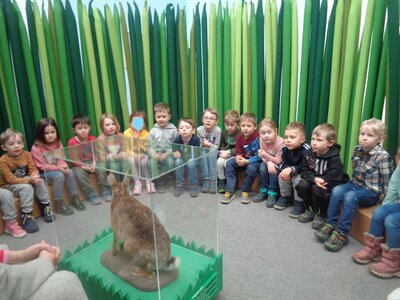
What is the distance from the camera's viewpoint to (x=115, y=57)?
3.78 meters

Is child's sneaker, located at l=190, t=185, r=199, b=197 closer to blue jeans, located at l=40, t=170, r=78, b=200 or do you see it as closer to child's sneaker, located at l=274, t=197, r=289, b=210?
blue jeans, located at l=40, t=170, r=78, b=200

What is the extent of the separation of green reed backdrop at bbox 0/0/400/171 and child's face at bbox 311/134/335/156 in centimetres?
44

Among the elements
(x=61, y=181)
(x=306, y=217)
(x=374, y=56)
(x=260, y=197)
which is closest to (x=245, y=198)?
(x=260, y=197)

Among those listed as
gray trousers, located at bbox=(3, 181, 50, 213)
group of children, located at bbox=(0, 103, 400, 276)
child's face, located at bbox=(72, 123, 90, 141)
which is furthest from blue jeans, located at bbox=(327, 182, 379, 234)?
gray trousers, located at bbox=(3, 181, 50, 213)

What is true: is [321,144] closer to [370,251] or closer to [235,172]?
[370,251]

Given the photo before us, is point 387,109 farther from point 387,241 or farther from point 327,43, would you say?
point 387,241

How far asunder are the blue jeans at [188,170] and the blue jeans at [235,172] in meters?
1.69

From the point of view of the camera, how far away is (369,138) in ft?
8.15

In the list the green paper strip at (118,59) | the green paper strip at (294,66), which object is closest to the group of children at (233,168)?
the green paper strip at (118,59)

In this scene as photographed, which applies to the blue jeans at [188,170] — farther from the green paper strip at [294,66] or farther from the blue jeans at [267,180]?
the green paper strip at [294,66]

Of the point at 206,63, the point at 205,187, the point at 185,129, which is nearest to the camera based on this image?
the point at 205,187

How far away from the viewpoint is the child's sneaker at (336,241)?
2471 millimetres

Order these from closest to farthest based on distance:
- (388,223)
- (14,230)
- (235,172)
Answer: (388,223) < (14,230) < (235,172)

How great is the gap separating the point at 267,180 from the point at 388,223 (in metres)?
1.32
